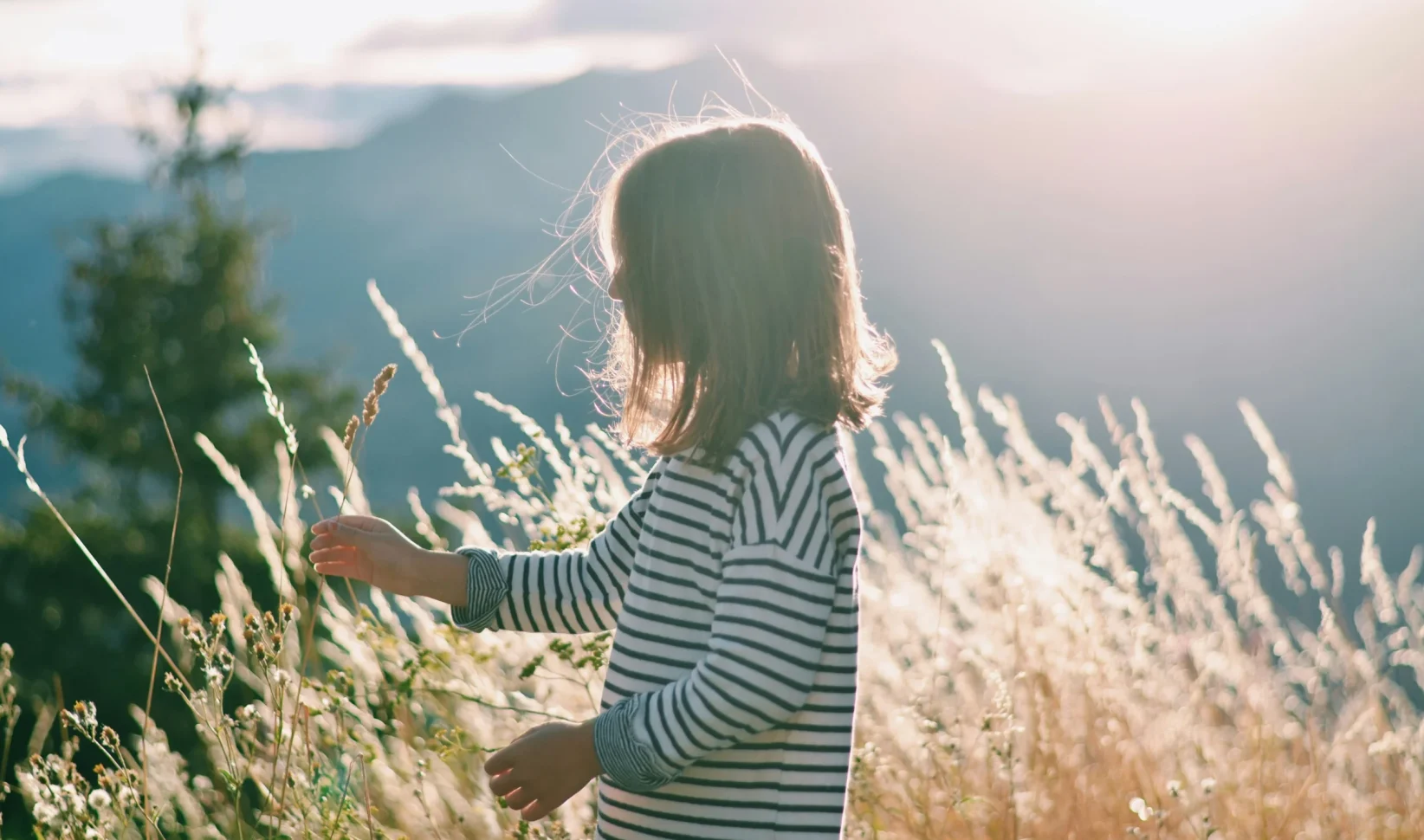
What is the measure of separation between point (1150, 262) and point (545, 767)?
6745 centimetres

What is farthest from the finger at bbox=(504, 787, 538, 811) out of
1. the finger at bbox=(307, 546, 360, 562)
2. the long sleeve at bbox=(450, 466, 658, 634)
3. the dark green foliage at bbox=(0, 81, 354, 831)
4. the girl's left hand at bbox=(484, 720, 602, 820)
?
the dark green foliage at bbox=(0, 81, 354, 831)

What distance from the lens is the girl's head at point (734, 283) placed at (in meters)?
1.37

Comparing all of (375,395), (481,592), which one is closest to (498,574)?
(481,592)

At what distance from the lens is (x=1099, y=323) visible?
69.8 metres

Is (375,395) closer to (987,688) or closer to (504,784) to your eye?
(504,784)

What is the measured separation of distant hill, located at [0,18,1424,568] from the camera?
4319 centimetres

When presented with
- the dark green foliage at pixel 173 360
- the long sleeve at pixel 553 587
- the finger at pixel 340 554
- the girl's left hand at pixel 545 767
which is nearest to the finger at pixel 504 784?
the girl's left hand at pixel 545 767

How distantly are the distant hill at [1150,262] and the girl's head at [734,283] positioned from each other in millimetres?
13186

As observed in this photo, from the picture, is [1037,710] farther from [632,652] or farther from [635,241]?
[635,241]

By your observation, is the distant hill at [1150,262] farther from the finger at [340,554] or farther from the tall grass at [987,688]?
the finger at [340,554]

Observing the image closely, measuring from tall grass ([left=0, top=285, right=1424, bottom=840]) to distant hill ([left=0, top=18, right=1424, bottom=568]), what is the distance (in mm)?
12282

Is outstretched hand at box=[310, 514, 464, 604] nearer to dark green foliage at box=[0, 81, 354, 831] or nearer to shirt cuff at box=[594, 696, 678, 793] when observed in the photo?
shirt cuff at box=[594, 696, 678, 793]

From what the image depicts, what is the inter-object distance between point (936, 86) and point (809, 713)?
8260cm

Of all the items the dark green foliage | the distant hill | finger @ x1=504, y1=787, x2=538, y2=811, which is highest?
the distant hill
